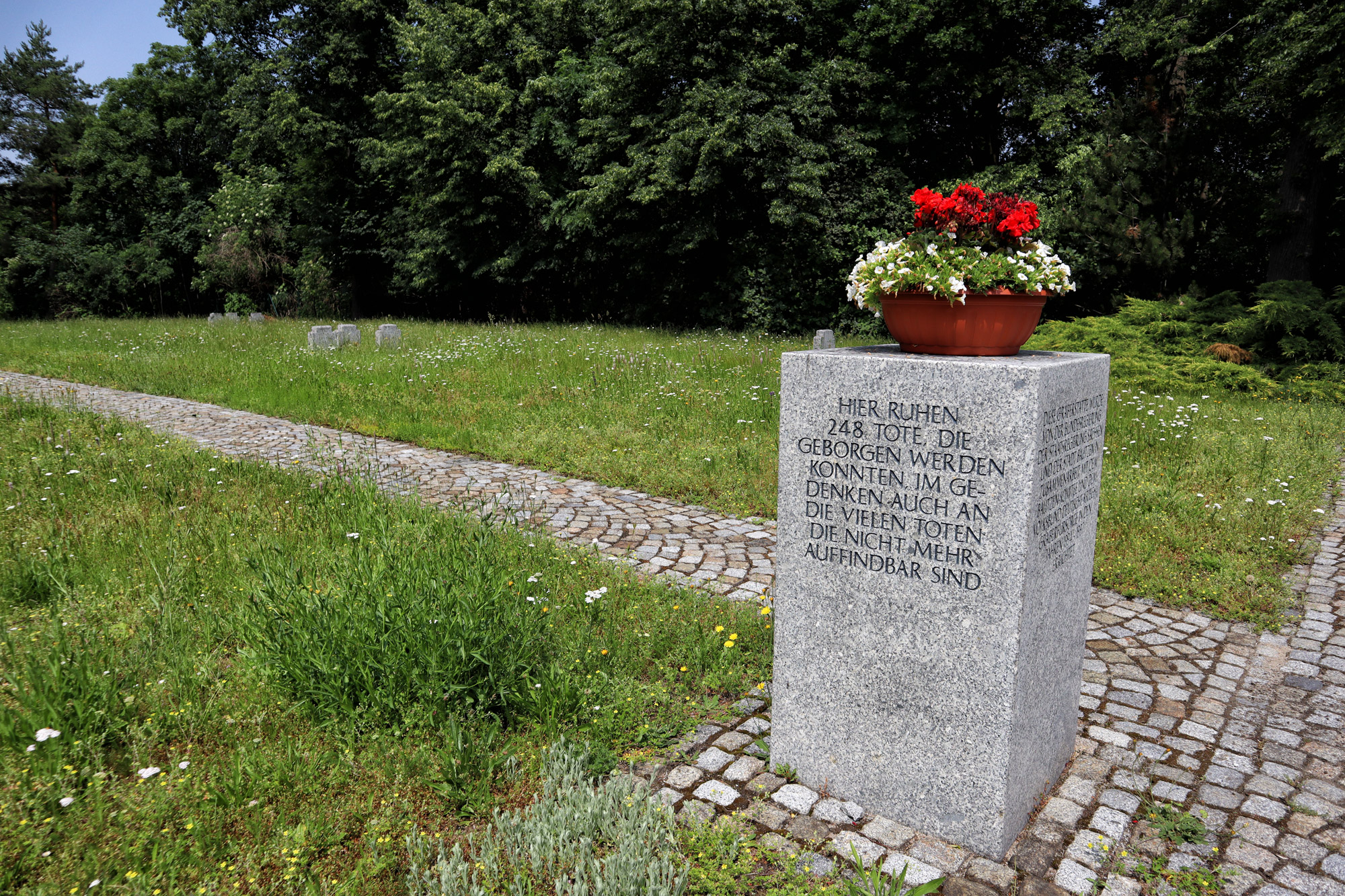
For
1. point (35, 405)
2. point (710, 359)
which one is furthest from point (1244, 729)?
point (35, 405)

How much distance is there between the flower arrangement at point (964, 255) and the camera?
303 cm

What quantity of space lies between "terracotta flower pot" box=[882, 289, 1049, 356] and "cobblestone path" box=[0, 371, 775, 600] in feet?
7.87

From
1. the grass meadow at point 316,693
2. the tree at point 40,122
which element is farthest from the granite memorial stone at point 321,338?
the tree at point 40,122

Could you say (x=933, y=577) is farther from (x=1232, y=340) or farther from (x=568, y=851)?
(x=1232, y=340)

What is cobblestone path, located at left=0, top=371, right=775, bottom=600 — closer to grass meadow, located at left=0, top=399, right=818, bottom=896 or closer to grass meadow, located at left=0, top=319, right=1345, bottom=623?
grass meadow, located at left=0, top=319, right=1345, bottom=623

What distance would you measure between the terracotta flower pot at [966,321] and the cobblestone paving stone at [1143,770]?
1.88 metres

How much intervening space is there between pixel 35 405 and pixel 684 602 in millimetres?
9757

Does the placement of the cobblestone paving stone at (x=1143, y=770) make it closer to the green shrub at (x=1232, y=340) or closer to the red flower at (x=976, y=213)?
the red flower at (x=976, y=213)

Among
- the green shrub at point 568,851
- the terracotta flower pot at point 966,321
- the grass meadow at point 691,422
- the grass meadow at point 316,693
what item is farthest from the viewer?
the grass meadow at point 691,422

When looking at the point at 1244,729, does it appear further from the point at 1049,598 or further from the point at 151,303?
the point at 151,303

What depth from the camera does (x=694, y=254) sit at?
23500mm

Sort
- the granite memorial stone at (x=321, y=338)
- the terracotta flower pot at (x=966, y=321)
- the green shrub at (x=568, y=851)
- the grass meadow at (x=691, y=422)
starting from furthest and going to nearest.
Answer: the granite memorial stone at (x=321, y=338) < the grass meadow at (x=691, y=422) < the terracotta flower pot at (x=966, y=321) < the green shrub at (x=568, y=851)

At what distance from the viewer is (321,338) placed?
1647 cm

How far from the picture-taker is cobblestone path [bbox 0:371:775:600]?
223 inches
